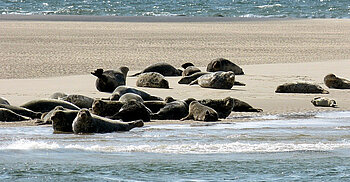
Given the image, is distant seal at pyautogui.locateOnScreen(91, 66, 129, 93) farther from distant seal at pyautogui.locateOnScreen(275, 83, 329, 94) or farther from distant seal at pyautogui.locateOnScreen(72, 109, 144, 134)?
distant seal at pyautogui.locateOnScreen(72, 109, 144, 134)

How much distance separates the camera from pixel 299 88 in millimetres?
10766

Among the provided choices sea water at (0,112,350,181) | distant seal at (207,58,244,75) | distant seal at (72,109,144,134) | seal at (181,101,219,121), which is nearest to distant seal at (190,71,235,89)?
distant seal at (207,58,244,75)

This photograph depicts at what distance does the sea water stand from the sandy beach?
4.27 feet

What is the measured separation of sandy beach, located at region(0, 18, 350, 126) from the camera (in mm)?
10570

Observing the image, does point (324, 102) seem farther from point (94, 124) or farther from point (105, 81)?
point (94, 124)

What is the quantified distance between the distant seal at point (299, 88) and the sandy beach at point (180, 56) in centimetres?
15

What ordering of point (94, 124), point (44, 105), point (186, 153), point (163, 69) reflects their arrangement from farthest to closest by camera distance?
point (163, 69) → point (44, 105) → point (94, 124) → point (186, 153)

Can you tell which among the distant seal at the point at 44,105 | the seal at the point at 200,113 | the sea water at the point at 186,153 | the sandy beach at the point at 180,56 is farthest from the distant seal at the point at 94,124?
the sandy beach at the point at 180,56

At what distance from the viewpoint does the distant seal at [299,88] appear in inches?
422

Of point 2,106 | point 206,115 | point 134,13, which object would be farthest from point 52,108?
point 134,13

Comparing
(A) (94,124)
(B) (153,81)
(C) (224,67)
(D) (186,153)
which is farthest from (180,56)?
(D) (186,153)

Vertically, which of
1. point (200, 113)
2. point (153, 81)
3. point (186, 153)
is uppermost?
point (153, 81)

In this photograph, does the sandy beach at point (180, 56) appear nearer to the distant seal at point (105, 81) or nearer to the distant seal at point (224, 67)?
the distant seal at point (105, 81)

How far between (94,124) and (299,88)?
4.20 m
